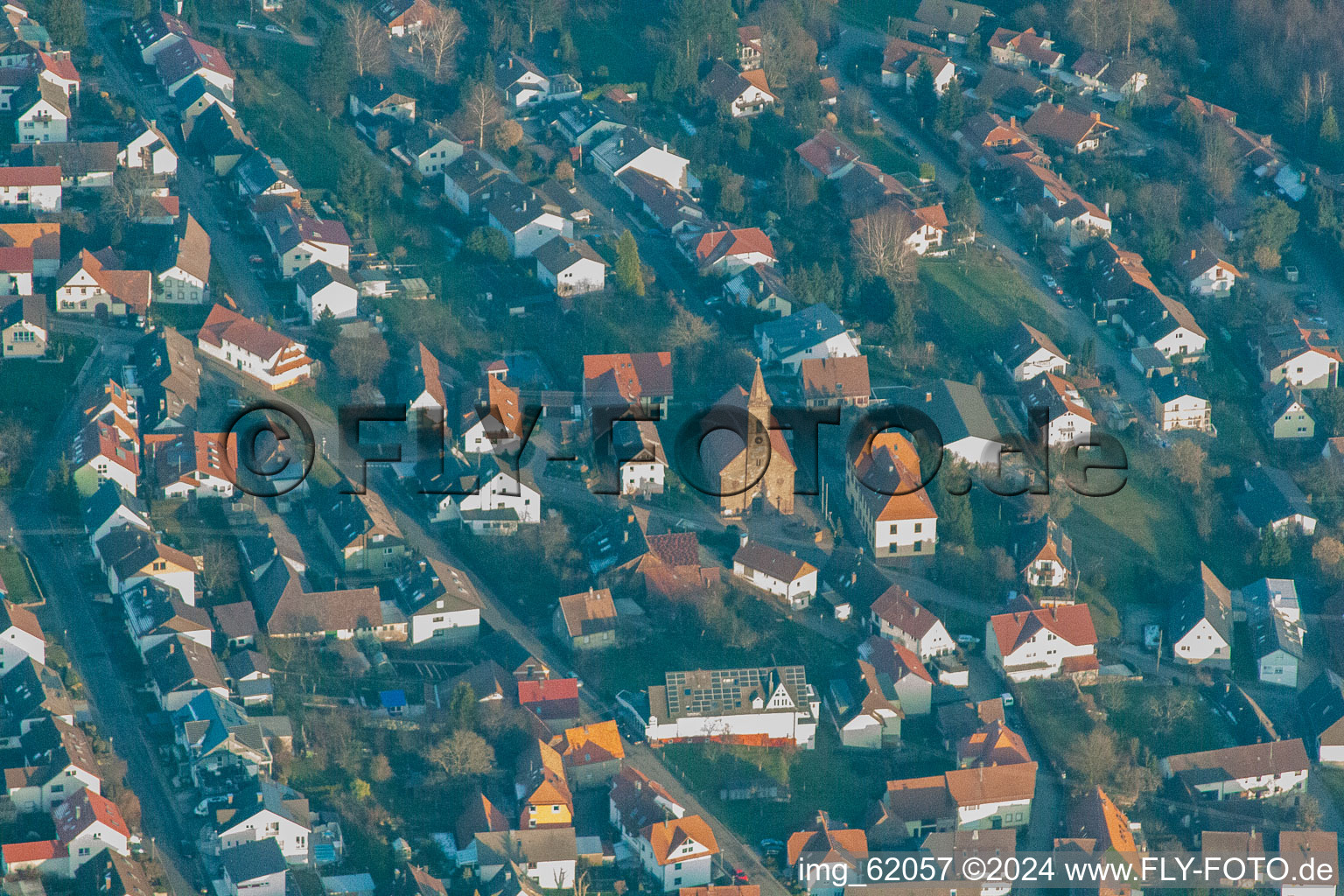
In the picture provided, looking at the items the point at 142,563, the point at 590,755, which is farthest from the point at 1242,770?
the point at 142,563

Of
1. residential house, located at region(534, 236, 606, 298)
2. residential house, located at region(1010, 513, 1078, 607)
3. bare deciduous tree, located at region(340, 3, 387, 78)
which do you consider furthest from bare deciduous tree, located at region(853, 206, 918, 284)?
bare deciduous tree, located at region(340, 3, 387, 78)

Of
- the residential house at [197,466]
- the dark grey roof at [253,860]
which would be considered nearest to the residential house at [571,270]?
the residential house at [197,466]

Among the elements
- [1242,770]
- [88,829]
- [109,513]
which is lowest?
[1242,770]

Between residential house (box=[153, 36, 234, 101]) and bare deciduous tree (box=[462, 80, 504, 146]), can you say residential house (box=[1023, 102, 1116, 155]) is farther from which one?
residential house (box=[153, 36, 234, 101])

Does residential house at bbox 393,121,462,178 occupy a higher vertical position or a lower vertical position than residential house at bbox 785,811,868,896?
higher

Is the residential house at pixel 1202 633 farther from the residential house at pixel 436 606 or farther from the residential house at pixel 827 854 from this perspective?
the residential house at pixel 436 606

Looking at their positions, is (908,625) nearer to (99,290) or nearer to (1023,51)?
(99,290)

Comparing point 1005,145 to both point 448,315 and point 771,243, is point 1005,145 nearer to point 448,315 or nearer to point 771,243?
point 771,243
